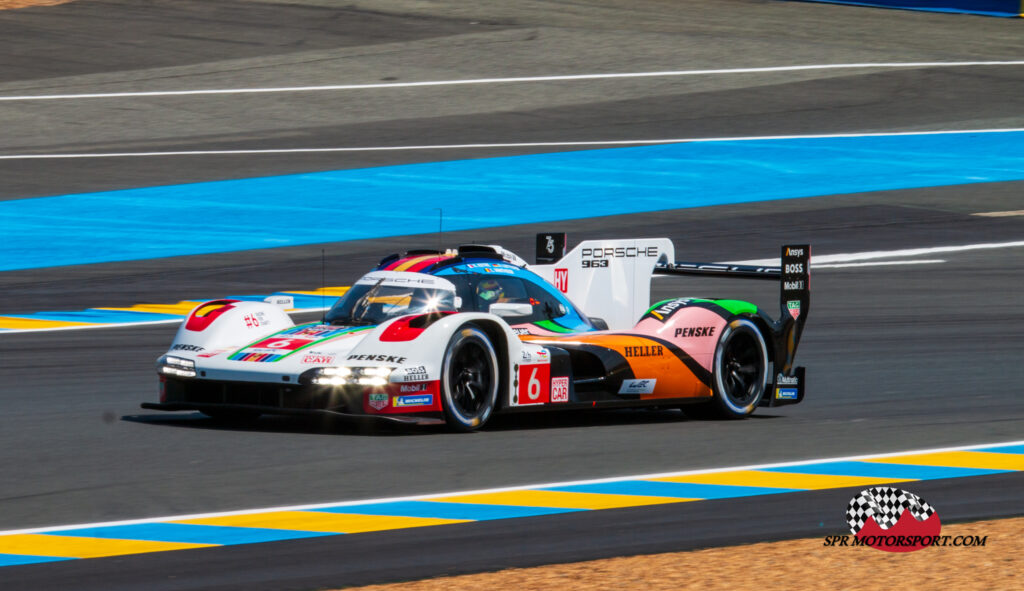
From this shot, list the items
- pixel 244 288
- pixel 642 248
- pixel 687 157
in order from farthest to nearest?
pixel 687 157 → pixel 244 288 → pixel 642 248

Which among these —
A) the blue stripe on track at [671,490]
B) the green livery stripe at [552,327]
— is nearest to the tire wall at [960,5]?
the green livery stripe at [552,327]

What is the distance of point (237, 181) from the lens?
22812mm

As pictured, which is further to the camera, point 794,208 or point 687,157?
point 687,157

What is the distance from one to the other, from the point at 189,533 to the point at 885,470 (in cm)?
384

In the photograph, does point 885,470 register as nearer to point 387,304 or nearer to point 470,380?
point 470,380

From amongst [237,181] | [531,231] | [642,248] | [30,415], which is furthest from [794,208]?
[30,415]

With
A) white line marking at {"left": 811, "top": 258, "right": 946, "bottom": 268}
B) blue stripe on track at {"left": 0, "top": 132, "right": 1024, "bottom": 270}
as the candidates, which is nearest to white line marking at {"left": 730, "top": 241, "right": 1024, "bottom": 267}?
white line marking at {"left": 811, "top": 258, "right": 946, "bottom": 268}

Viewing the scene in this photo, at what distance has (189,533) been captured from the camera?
7.36 m

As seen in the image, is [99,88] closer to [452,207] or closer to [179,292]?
[452,207]

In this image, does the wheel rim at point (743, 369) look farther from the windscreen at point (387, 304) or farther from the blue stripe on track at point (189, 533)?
the blue stripe on track at point (189, 533)

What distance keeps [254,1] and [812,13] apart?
12.3m

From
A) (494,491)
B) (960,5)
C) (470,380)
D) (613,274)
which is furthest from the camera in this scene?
(960,5)

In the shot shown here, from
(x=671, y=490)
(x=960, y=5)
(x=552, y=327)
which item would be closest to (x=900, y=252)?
(x=552, y=327)

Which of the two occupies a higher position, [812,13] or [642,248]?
[812,13]
